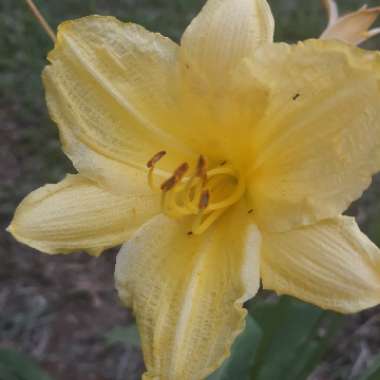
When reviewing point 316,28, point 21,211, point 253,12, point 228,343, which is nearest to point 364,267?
point 228,343

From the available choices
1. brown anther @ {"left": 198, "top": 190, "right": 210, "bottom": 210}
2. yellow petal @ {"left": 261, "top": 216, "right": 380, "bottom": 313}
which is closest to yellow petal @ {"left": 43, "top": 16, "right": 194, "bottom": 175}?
brown anther @ {"left": 198, "top": 190, "right": 210, "bottom": 210}

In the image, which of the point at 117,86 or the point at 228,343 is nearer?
the point at 228,343

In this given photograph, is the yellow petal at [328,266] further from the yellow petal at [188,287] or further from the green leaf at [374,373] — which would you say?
the green leaf at [374,373]

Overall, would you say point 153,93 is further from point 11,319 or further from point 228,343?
point 11,319

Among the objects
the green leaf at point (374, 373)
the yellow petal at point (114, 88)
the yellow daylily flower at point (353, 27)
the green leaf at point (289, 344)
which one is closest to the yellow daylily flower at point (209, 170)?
the yellow petal at point (114, 88)

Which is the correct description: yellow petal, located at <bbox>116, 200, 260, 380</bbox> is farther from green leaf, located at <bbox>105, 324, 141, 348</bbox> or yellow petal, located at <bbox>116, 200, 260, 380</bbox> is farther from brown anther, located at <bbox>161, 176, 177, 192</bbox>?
green leaf, located at <bbox>105, 324, 141, 348</bbox>

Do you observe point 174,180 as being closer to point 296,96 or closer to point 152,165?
point 152,165
